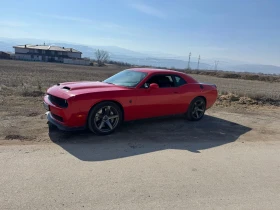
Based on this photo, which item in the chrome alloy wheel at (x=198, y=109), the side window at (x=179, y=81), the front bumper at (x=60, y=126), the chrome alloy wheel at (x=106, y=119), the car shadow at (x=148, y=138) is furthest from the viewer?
the chrome alloy wheel at (x=198, y=109)

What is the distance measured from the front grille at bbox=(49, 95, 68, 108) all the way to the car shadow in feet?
2.09

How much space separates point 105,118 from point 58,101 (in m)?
1.03

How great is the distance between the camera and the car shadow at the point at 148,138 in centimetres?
480

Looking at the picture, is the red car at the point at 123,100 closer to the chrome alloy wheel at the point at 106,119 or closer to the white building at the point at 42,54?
the chrome alloy wheel at the point at 106,119

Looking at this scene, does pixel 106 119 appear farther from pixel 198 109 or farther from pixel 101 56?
pixel 101 56

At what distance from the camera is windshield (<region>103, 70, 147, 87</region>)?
20.6 feet

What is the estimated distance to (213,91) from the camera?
26.1ft

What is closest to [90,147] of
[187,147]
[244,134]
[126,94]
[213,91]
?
[126,94]

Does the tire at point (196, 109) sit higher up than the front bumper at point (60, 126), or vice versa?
the tire at point (196, 109)

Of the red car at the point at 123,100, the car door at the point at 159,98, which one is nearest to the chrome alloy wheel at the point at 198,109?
the red car at the point at 123,100

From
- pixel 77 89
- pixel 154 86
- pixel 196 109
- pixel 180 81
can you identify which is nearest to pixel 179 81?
pixel 180 81

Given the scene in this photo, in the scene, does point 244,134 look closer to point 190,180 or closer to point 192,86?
point 192,86

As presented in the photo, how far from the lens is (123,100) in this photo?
5809mm

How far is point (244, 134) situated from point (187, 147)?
2.10 meters
